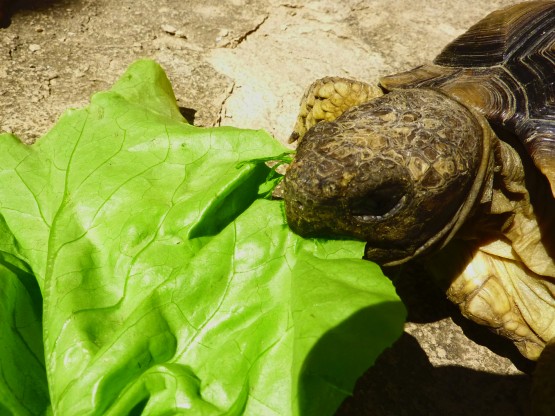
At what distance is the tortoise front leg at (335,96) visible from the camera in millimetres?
2689

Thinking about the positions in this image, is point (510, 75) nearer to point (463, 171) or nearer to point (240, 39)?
point (463, 171)

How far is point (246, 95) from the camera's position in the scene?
3158 mm

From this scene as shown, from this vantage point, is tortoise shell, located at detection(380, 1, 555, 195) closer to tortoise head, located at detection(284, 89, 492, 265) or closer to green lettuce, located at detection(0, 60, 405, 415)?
tortoise head, located at detection(284, 89, 492, 265)

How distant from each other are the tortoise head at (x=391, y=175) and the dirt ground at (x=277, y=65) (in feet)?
1.86

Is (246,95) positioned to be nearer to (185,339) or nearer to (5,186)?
(5,186)

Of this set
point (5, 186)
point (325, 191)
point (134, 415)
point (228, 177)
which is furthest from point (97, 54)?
point (134, 415)

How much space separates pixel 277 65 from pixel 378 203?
1.96 meters

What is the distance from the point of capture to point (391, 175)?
1.69 m

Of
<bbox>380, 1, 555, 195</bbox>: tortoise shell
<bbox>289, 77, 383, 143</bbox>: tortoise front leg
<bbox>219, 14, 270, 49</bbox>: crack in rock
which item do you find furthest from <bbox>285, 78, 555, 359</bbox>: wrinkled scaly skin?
<bbox>219, 14, 270, 49</bbox>: crack in rock

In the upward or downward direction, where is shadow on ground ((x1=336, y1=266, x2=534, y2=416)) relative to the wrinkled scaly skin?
downward

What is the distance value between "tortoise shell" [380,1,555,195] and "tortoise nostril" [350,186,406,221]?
618mm

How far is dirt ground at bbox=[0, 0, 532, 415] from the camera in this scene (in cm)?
218

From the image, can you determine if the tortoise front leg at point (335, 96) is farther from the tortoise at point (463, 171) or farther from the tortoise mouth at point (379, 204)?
the tortoise mouth at point (379, 204)

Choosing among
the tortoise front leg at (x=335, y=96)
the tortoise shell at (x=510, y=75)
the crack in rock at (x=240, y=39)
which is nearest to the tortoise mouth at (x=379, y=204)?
the tortoise shell at (x=510, y=75)
